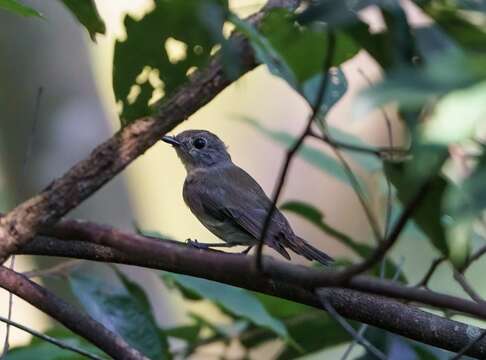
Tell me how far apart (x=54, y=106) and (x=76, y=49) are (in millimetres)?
387

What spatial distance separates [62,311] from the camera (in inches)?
72.6

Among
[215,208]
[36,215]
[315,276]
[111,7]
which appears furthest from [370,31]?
[111,7]

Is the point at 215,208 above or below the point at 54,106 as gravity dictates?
below

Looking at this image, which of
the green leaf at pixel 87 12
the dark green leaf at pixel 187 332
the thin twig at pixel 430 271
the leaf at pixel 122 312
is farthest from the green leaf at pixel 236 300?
the green leaf at pixel 87 12

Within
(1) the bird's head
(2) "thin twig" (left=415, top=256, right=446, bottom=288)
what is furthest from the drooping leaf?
(1) the bird's head

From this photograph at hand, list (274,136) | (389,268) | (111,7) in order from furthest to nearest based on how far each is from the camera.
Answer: (111,7), (274,136), (389,268)

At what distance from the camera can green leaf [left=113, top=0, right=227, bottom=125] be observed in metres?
1.99

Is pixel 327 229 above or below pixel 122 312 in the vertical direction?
below

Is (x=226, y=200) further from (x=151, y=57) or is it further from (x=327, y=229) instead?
(x=151, y=57)

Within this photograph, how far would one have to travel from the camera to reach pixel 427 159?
2.89 ft

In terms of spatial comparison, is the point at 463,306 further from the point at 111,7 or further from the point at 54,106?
the point at 111,7

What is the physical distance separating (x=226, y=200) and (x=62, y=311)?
1.83 m

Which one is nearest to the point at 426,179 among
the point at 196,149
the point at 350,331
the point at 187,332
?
the point at 350,331

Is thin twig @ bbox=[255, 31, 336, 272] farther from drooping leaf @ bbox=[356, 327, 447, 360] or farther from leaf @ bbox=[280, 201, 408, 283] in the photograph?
leaf @ bbox=[280, 201, 408, 283]
